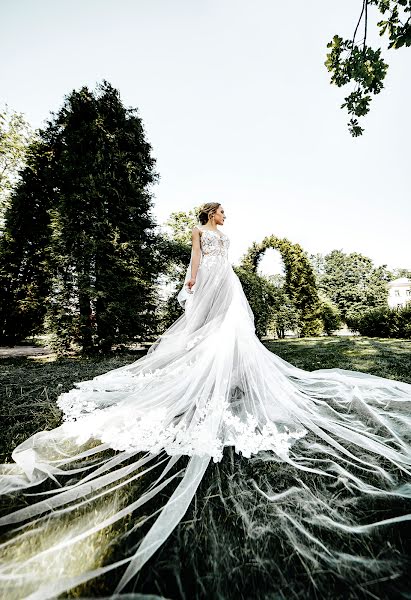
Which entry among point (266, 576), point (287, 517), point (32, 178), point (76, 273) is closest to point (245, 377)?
point (287, 517)

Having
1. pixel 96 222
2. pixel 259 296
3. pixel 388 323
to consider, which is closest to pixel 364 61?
pixel 96 222

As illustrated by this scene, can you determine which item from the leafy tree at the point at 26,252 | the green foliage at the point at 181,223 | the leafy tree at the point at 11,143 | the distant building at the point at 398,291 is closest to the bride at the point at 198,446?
the leafy tree at the point at 26,252

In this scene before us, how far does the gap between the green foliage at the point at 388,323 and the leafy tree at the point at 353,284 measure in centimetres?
2176

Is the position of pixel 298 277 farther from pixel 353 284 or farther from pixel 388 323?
pixel 353 284

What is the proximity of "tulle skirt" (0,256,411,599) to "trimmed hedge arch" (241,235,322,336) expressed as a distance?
12.7 m

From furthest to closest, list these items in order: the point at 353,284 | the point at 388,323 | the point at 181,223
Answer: the point at 353,284 → the point at 181,223 → the point at 388,323

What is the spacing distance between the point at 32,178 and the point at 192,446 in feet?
38.2

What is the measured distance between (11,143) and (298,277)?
56.2 feet

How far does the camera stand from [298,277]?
16266mm

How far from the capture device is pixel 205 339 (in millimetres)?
3127

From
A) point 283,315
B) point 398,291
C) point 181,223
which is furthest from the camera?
point 398,291

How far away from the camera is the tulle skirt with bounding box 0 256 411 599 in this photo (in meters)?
1.36

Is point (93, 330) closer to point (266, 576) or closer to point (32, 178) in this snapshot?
point (32, 178)

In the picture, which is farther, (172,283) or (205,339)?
(172,283)
